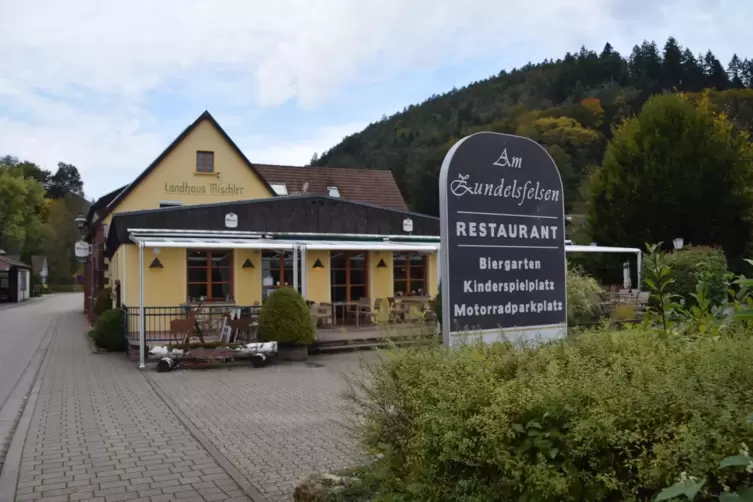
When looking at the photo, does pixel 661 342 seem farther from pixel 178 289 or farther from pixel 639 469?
pixel 178 289

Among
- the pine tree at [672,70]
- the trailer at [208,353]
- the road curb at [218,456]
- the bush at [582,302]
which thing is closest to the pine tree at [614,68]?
the pine tree at [672,70]

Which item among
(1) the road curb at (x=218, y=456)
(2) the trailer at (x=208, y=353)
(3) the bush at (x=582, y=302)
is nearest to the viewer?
(1) the road curb at (x=218, y=456)

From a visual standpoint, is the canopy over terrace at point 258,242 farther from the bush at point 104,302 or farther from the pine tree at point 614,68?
the pine tree at point 614,68

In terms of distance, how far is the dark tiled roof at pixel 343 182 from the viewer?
105ft

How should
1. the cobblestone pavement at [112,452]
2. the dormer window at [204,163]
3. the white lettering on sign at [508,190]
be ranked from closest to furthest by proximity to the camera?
the white lettering on sign at [508,190]
the cobblestone pavement at [112,452]
the dormer window at [204,163]

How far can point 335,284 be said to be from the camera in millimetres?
20234

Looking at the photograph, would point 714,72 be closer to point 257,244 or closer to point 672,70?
point 672,70

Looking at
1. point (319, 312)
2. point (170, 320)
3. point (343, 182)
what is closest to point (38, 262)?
point (343, 182)

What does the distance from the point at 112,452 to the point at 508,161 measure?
4.88 meters

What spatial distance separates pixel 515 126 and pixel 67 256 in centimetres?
5200

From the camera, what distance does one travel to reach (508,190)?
5.07 meters

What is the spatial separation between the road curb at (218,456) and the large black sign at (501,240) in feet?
6.79

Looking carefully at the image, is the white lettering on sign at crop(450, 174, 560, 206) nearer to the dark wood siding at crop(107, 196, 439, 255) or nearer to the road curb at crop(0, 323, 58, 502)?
the road curb at crop(0, 323, 58, 502)

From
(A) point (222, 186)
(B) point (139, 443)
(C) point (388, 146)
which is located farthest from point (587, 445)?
(C) point (388, 146)
